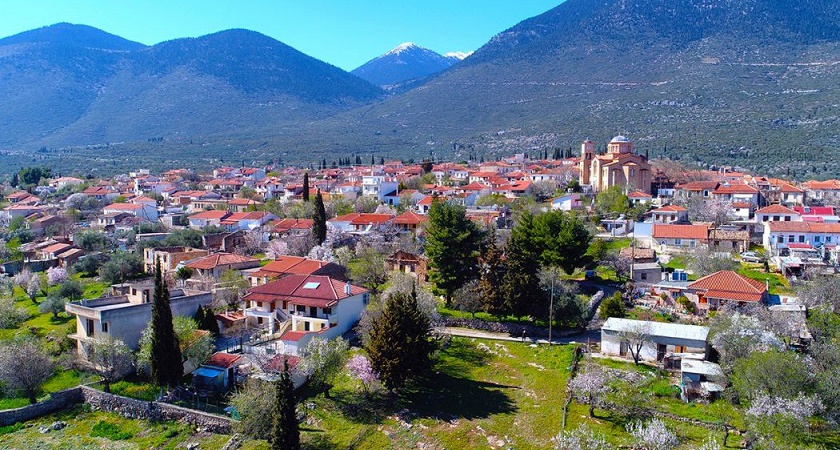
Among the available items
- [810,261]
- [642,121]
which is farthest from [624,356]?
[642,121]

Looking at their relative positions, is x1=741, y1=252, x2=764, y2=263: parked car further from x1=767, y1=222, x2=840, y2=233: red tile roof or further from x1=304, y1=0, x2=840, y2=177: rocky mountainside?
x1=304, y1=0, x2=840, y2=177: rocky mountainside

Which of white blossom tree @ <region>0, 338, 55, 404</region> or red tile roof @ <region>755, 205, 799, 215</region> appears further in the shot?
red tile roof @ <region>755, 205, 799, 215</region>

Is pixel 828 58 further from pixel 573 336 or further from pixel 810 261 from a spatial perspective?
pixel 573 336

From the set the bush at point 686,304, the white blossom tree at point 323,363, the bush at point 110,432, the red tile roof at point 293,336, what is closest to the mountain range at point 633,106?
the bush at point 686,304

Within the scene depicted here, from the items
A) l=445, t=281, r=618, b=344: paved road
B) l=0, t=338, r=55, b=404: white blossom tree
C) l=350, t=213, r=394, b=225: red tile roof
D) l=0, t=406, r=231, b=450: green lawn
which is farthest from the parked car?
l=0, t=338, r=55, b=404: white blossom tree

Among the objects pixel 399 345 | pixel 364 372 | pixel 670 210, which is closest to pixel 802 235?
pixel 670 210
